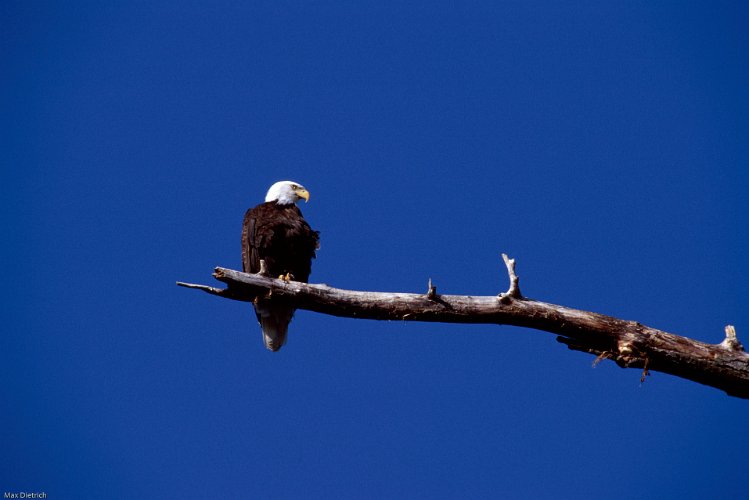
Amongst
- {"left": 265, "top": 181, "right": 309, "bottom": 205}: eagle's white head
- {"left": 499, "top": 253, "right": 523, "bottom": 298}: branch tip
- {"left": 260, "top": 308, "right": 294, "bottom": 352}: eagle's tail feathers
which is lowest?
{"left": 260, "top": 308, "right": 294, "bottom": 352}: eagle's tail feathers

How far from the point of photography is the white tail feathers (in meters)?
7.53

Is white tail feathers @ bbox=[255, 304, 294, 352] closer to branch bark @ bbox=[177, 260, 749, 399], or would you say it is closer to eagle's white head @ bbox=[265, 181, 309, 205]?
eagle's white head @ bbox=[265, 181, 309, 205]

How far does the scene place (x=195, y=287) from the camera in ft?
15.8

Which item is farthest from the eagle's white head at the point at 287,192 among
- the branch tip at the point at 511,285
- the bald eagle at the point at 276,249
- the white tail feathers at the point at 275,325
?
the branch tip at the point at 511,285

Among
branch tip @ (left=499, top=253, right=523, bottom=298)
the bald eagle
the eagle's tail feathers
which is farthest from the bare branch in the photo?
the eagle's tail feathers

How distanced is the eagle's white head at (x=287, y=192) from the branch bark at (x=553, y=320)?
331 cm

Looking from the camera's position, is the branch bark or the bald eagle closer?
the branch bark

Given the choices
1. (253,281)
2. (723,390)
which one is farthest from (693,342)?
(253,281)

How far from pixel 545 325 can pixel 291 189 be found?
167 inches

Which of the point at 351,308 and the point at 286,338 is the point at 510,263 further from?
the point at 286,338

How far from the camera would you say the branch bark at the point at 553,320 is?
16.3ft

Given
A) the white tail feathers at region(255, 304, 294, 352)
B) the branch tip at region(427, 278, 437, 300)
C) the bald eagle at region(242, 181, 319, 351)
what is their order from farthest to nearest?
1. the white tail feathers at region(255, 304, 294, 352)
2. the bald eagle at region(242, 181, 319, 351)
3. the branch tip at region(427, 278, 437, 300)

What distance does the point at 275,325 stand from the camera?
7.66 m

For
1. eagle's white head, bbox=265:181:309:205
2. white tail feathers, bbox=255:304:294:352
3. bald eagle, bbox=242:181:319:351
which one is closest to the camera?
bald eagle, bbox=242:181:319:351
